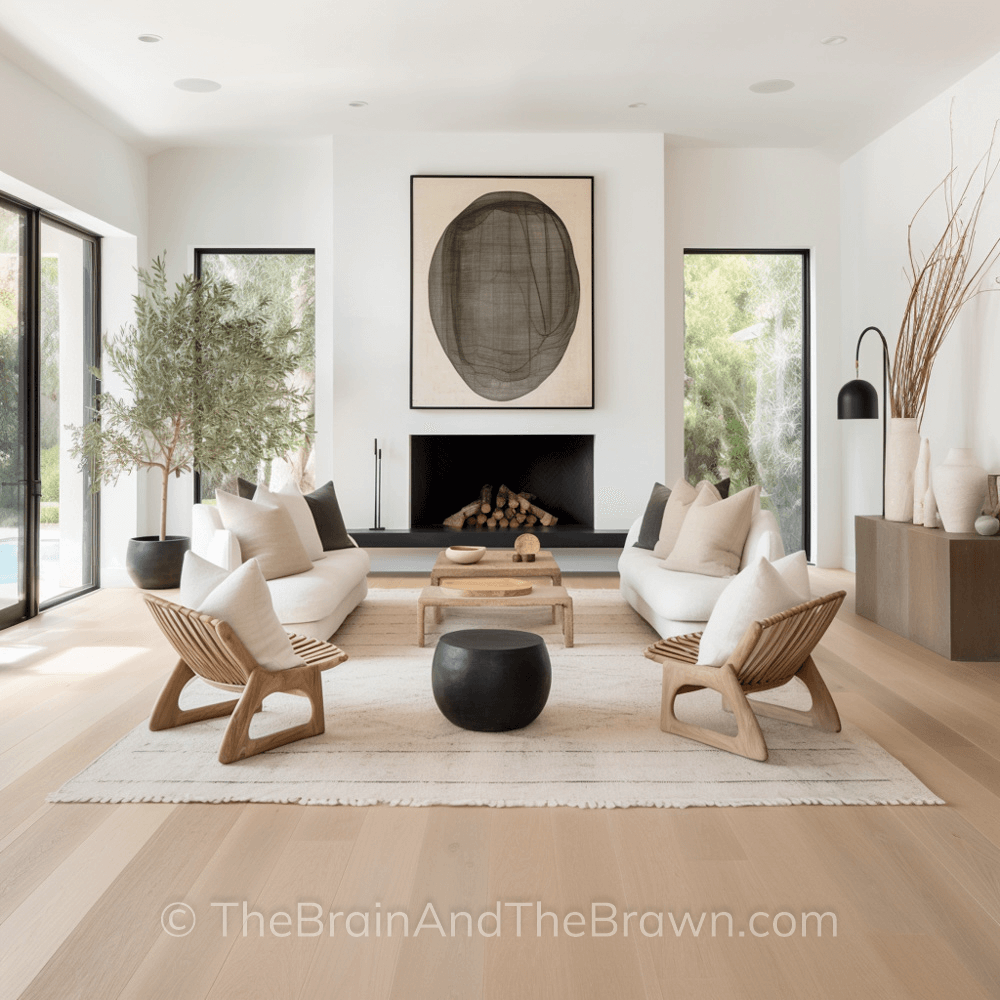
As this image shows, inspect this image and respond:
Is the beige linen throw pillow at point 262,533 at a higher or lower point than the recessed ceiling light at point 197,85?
lower

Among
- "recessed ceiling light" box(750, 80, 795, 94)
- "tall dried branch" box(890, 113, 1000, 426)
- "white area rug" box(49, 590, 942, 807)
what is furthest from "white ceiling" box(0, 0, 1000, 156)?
"white area rug" box(49, 590, 942, 807)

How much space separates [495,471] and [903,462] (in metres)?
A: 3.34

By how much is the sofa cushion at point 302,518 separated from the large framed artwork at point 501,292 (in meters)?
1.91

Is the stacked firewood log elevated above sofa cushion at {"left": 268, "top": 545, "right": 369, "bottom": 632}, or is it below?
above

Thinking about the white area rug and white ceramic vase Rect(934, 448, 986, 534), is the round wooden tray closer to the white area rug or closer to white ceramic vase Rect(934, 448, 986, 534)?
the white area rug

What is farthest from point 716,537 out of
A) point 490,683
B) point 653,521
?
point 490,683

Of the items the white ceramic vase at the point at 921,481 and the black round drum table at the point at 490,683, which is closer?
the black round drum table at the point at 490,683

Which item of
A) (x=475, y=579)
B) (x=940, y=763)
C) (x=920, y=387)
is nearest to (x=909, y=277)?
(x=920, y=387)

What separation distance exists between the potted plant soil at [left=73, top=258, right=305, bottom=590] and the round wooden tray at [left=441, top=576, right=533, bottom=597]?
2.40 metres

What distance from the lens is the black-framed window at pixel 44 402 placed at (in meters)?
5.59

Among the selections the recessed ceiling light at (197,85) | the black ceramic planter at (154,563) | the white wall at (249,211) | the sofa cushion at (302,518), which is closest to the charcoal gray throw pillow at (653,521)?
the sofa cushion at (302,518)

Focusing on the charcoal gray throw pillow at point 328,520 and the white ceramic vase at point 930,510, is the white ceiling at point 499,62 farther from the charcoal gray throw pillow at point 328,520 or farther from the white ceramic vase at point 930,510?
the charcoal gray throw pillow at point 328,520

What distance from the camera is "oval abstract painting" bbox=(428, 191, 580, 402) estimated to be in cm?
705

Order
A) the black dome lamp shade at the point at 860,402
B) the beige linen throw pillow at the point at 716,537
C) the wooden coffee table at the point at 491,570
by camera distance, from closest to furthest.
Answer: the beige linen throw pillow at the point at 716,537 < the wooden coffee table at the point at 491,570 < the black dome lamp shade at the point at 860,402
